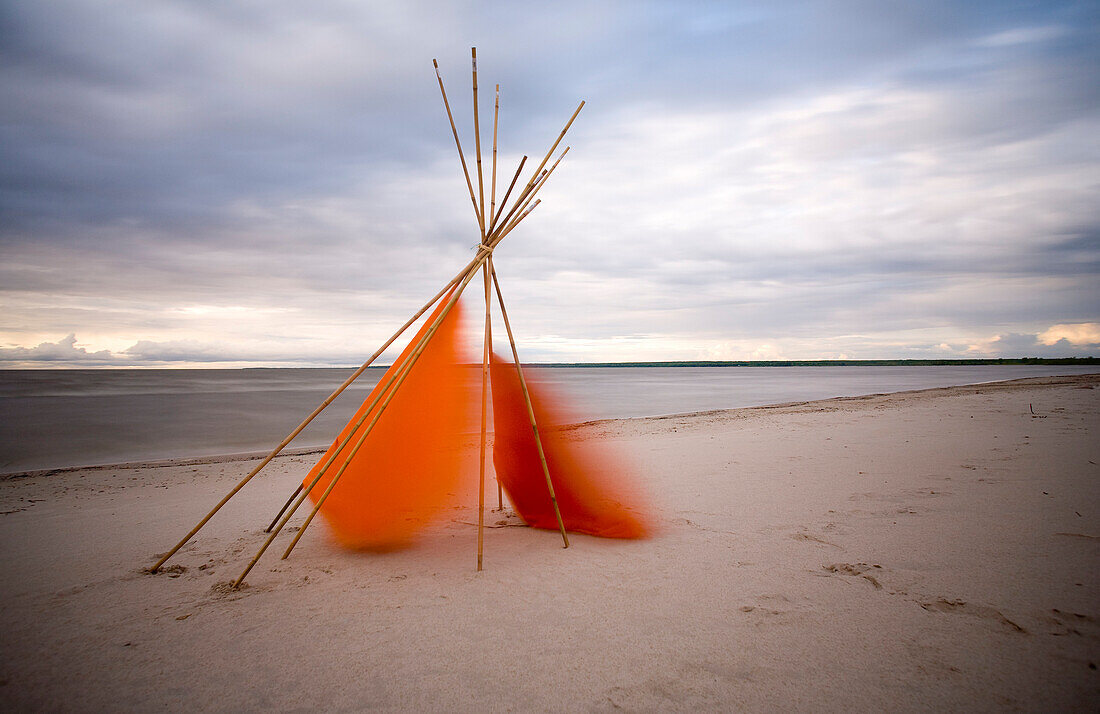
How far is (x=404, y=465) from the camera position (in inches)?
137

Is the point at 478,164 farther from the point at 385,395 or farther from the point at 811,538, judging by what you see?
the point at 811,538

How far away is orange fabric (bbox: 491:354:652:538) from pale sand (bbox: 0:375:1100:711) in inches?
8.5

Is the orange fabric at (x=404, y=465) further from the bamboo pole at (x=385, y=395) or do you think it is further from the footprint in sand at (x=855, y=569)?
the footprint in sand at (x=855, y=569)

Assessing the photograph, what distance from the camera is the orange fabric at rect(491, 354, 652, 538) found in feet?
12.5

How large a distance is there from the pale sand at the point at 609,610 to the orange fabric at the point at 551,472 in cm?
22

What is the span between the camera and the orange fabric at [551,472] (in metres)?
3.80

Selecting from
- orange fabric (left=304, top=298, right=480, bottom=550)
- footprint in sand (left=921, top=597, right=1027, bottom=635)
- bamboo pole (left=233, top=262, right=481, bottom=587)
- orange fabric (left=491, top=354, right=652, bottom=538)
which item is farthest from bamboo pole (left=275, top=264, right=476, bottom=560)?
footprint in sand (left=921, top=597, right=1027, bottom=635)

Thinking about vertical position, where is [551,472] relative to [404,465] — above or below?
below

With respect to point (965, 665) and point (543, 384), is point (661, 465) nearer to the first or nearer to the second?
point (543, 384)

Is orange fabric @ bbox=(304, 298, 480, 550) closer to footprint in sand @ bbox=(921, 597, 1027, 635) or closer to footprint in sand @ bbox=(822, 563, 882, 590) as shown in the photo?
footprint in sand @ bbox=(822, 563, 882, 590)

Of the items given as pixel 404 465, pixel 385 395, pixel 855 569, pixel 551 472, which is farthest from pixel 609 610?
pixel 385 395

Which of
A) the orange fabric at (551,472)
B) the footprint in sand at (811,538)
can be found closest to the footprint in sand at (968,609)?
the footprint in sand at (811,538)

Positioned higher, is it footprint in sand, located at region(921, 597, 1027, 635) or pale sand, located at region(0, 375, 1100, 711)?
footprint in sand, located at region(921, 597, 1027, 635)

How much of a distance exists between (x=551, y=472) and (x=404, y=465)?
999 millimetres
